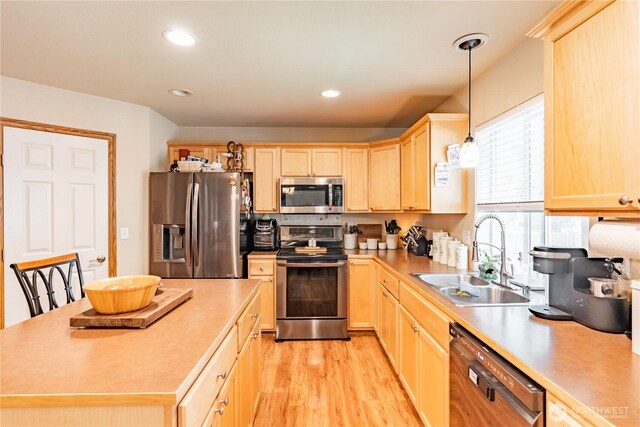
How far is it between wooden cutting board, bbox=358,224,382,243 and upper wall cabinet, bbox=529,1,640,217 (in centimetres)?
273

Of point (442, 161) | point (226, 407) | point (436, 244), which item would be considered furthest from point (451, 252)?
point (226, 407)

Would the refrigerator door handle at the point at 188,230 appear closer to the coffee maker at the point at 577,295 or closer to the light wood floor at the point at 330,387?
the light wood floor at the point at 330,387

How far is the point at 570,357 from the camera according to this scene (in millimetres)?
996

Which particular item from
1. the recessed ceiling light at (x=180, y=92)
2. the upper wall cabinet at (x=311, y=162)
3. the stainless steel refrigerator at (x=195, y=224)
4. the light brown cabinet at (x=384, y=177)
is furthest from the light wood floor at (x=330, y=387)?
the recessed ceiling light at (x=180, y=92)

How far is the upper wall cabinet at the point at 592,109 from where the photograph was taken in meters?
0.95

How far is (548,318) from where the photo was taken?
132cm

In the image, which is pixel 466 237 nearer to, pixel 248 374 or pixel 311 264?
pixel 311 264

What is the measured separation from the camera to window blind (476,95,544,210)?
6.04 feet

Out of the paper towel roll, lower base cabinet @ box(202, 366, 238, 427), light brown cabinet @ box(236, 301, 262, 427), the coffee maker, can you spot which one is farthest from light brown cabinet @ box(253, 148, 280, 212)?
the paper towel roll

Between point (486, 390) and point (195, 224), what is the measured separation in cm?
275

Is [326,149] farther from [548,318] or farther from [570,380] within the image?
[570,380]

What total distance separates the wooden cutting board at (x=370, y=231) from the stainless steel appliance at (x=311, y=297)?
32.1 inches

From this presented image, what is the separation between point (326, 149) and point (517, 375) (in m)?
3.01

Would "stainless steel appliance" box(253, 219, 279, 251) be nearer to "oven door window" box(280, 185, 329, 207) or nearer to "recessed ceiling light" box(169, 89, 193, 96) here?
"oven door window" box(280, 185, 329, 207)
